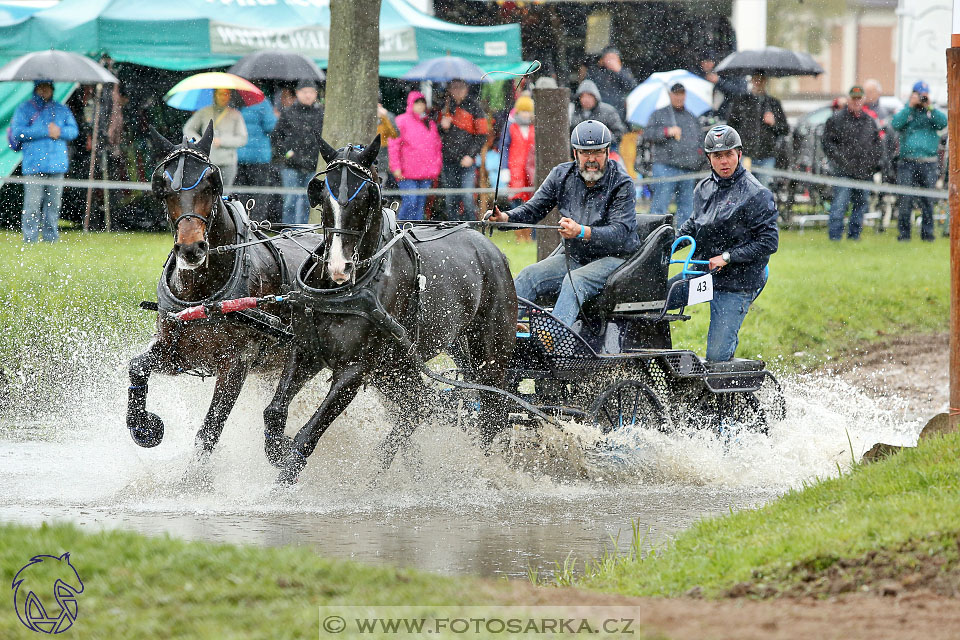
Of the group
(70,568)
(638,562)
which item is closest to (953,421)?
(638,562)

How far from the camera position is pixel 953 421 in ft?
22.4

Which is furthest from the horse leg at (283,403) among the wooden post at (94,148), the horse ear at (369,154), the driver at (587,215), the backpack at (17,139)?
the wooden post at (94,148)

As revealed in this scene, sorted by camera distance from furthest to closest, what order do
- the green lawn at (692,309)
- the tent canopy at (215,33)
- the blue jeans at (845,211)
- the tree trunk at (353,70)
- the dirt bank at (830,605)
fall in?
the blue jeans at (845,211), the tent canopy at (215,33), the tree trunk at (353,70), the green lawn at (692,309), the dirt bank at (830,605)

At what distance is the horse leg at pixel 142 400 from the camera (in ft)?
23.0

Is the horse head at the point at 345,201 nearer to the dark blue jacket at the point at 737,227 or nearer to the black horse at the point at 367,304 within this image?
the black horse at the point at 367,304

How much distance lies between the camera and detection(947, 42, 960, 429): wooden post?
6.79 metres

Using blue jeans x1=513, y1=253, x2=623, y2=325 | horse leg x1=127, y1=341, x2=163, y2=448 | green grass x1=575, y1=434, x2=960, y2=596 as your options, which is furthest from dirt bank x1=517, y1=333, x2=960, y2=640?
blue jeans x1=513, y1=253, x2=623, y2=325

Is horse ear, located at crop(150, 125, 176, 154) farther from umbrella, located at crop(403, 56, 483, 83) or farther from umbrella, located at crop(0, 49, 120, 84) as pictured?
umbrella, located at crop(403, 56, 483, 83)

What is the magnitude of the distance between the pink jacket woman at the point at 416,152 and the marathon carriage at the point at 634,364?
7.56 meters

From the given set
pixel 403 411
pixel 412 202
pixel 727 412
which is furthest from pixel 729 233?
pixel 412 202

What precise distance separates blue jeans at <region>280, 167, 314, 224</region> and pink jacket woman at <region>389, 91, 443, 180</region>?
1.10 meters

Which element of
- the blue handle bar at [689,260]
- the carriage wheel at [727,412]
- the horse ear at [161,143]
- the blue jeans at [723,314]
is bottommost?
the carriage wheel at [727,412]

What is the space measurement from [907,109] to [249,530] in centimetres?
1422

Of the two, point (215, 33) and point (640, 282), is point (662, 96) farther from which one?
point (640, 282)
